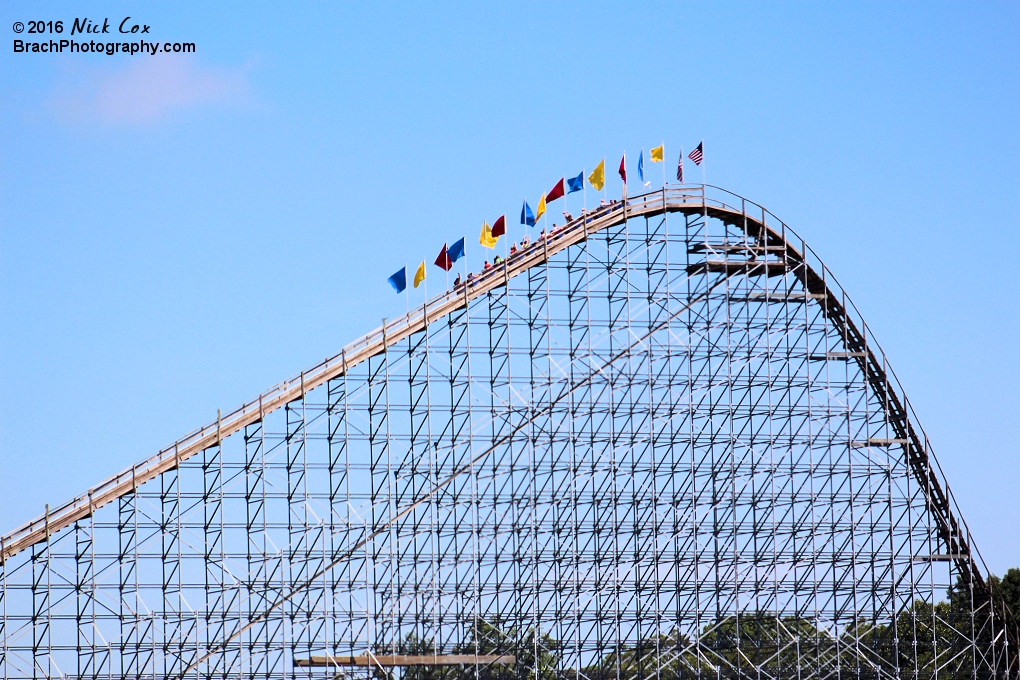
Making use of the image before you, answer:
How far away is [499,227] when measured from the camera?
109 feet

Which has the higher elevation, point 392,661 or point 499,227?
point 499,227

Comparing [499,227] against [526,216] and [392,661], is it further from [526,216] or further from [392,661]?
[392,661]

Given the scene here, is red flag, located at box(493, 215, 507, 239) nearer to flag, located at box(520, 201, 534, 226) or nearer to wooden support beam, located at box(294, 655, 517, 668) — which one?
flag, located at box(520, 201, 534, 226)

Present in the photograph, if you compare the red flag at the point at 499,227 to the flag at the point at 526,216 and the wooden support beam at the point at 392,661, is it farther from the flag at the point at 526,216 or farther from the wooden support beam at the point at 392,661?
the wooden support beam at the point at 392,661

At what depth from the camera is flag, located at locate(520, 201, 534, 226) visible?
110 ft

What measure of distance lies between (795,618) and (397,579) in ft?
28.0

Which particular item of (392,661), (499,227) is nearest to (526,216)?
(499,227)

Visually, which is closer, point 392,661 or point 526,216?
point 392,661

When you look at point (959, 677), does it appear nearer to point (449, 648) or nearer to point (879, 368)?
point (879, 368)


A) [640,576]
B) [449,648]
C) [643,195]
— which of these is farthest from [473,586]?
[643,195]

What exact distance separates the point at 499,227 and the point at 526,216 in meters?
0.70

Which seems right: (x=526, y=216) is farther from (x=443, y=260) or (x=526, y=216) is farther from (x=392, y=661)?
(x=392, y=661)

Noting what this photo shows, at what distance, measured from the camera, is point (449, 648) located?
32000mm

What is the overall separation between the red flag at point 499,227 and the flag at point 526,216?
1.79 feet
